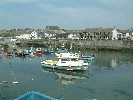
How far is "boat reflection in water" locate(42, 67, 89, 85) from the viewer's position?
1381 inches

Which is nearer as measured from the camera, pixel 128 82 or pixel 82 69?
pixel 128 82

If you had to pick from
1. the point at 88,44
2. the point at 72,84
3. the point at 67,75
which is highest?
the point at 88,44

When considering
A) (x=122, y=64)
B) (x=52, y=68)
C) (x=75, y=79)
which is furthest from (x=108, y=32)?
(x=75, y=79)

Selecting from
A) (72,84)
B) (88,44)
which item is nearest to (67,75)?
(72,84)

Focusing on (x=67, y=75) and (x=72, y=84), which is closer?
(x=72, y=84)

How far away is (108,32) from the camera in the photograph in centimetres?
10269

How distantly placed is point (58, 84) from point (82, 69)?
9409 millimetres

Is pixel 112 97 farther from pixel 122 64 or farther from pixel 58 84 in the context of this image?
pixel 122 64

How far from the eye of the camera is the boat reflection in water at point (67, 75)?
35.1m

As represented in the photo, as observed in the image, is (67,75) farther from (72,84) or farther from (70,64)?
(72,84)

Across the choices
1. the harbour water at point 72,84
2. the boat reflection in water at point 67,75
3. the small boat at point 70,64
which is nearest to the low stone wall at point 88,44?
the harbour water at point 72,84

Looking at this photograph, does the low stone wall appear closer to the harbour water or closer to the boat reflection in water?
the harbour water

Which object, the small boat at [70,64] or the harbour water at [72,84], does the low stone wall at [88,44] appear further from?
the small boat at [70,64]

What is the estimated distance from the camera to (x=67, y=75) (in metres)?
39.0
